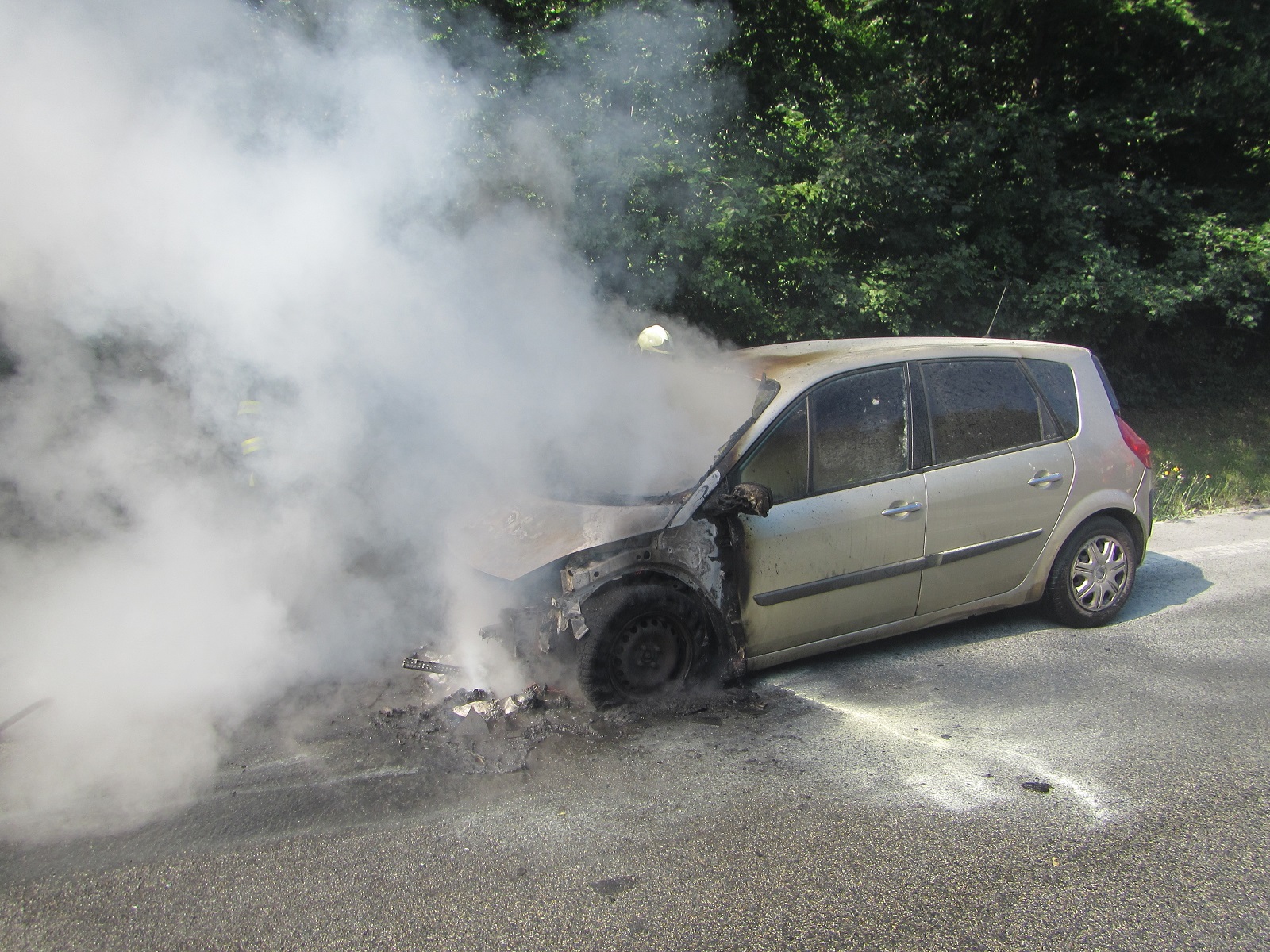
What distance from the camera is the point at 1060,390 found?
15.5 feet

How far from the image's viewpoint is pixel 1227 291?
960 centimetres

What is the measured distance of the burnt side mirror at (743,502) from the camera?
381 centimetres

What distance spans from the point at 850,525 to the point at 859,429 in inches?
17.5

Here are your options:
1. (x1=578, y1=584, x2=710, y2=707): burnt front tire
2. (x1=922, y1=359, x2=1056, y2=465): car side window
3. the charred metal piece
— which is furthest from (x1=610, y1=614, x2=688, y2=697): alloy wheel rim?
(x1=922, y1=359, x2=1056, y2=465): car side window

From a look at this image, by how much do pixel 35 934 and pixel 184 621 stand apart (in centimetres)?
184

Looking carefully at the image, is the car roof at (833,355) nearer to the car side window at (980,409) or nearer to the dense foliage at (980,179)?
the car side window at (980,409)

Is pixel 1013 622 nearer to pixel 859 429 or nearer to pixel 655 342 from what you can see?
pixel 859 429

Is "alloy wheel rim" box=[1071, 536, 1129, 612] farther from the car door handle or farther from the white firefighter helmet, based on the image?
the white firefighter helmet

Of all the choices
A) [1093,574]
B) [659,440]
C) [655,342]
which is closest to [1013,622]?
[1093,574]

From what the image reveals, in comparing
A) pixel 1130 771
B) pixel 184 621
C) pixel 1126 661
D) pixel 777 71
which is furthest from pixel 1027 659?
pixel 777 71

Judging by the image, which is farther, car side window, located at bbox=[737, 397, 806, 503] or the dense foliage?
the dense foliage

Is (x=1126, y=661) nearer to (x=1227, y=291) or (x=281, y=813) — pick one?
(x=281, y=813)

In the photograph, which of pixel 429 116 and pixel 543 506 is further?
pixel 429 116

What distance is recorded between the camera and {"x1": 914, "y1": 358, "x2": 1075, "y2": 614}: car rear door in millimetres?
4324
